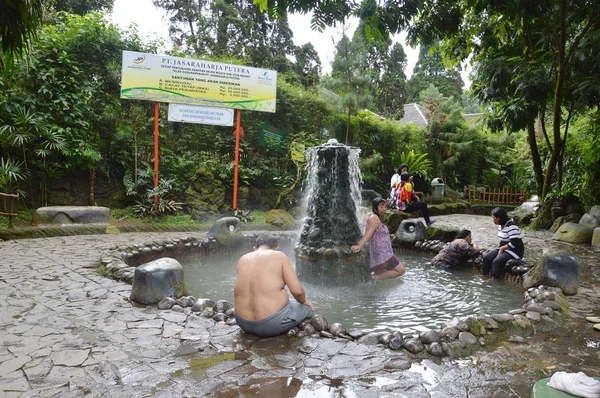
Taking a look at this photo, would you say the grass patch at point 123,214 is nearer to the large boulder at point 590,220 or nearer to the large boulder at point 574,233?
the large boulder at point 574,233

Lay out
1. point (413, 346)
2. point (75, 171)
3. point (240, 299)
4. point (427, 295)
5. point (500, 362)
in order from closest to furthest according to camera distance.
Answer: point (500, 362)
point (413, 346)
point (240, 299)
point (427, 295)
point (75, 171)

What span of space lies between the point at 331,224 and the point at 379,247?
87 centimetres

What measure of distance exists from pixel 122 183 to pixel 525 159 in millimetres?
19236

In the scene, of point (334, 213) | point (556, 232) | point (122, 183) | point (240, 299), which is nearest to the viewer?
→ point (240, 299)

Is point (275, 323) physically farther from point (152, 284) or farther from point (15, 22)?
point (15, 22)

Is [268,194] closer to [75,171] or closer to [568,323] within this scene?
[75,171]

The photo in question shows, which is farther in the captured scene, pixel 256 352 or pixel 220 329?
pixel 220 329

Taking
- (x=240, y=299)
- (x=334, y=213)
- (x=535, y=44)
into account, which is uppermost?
(x=535, y=44)

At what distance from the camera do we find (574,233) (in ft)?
30.5

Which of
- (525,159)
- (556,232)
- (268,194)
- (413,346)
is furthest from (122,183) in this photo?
(525,159)

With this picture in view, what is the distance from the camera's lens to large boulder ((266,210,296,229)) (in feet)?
38.2

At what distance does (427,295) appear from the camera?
5621 mm

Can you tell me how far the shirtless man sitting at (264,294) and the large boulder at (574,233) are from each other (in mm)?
8563

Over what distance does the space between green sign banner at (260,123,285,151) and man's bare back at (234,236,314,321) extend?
10.6 meters
